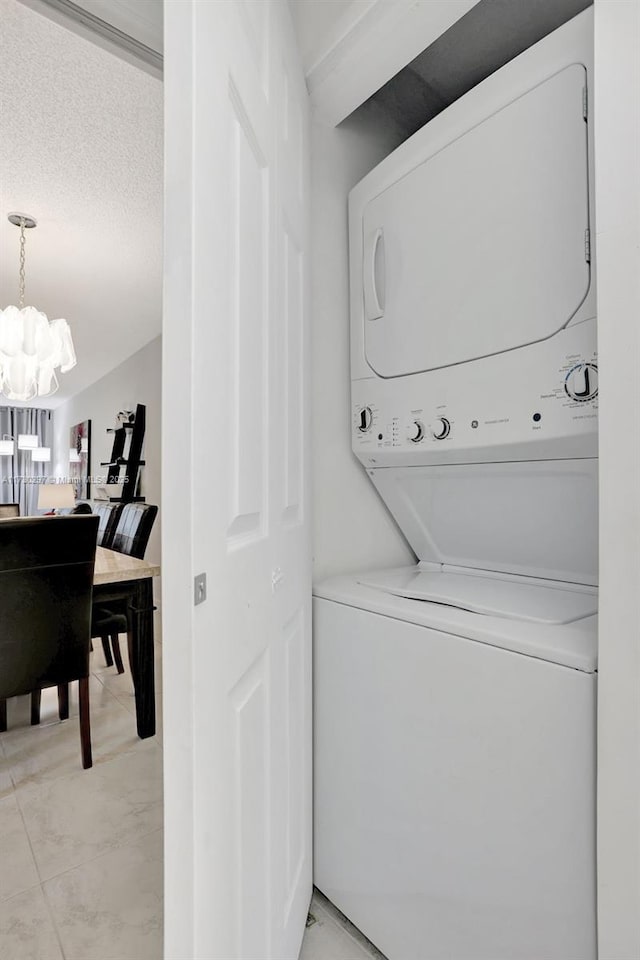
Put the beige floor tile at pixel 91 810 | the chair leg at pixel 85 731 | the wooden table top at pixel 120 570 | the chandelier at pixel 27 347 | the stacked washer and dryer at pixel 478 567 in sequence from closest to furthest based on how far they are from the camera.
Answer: the stacked washer and dryer at pixel 478 567, the beige floor tile at pixel 91 810, the chair leg at pixel 85 731, the wooden table top at pixel 120 570, the chandelier at pixel 27 347

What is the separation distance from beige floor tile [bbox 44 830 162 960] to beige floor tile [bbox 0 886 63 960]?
22mm

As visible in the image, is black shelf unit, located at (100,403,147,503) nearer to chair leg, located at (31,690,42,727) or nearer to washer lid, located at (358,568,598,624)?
chair leg, located at (31,690,42,727)

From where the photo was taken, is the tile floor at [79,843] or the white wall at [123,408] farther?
the white wall at [123,408]

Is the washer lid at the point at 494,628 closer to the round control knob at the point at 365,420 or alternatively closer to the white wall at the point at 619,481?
the white wall at the point at 619,481

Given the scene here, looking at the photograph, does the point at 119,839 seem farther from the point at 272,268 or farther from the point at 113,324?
the point at 113,324

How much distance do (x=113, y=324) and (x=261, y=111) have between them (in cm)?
426

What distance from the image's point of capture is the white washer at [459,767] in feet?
2.72

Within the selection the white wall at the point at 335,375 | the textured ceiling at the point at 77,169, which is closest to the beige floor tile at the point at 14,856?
the white wall at the point at 335,375

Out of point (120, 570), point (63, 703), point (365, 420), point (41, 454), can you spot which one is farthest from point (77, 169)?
point (41, 454)

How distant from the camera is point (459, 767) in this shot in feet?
3.23

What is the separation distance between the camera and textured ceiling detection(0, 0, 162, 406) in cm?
191

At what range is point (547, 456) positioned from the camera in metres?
1.08

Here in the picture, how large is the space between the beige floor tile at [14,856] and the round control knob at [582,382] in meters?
1.88

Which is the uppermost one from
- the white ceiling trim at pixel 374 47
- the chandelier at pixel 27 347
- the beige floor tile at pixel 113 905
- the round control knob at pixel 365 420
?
the white ceiling trim at pixel 374 47
